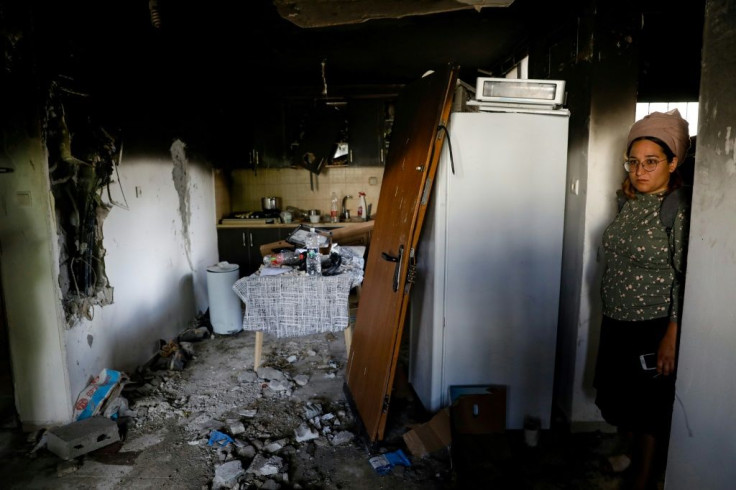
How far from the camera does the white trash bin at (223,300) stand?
4.06 meters

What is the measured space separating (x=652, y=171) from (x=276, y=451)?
2237 millimetres

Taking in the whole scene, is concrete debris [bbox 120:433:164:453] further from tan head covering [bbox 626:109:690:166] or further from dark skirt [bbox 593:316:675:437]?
tan head covering [bbox 626:109:690:166]

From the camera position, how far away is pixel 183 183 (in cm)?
431

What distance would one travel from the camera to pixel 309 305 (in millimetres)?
2914

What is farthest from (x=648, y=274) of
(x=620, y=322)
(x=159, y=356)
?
(x=159, y=356)

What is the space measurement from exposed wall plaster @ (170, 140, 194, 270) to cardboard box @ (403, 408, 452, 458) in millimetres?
3052

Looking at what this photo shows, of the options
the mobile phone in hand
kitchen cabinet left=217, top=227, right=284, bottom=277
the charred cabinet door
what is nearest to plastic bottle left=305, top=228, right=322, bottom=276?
the charred cabinet door

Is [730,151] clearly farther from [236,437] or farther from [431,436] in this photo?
[236,437]

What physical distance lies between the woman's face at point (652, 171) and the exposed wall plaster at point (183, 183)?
3.69 meters

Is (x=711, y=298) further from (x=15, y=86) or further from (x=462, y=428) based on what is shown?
(x=15, y=86)

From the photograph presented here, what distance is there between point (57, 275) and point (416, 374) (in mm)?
2224

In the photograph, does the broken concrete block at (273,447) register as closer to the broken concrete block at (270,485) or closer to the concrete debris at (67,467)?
the broken concrete block at (270,485)

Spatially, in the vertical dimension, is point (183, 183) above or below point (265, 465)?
above

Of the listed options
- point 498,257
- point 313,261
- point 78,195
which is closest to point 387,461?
point 498,257
